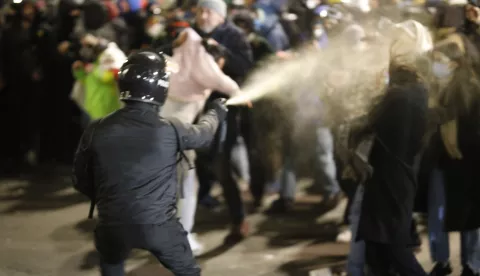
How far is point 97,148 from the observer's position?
352 centimetres

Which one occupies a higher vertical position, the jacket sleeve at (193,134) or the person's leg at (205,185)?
the jacket sleeve at (193,134)

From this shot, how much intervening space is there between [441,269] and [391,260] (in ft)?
2.88

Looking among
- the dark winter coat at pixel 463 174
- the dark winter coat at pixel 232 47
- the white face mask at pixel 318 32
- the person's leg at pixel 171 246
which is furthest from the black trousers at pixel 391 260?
the white face mask at pixel 318 32

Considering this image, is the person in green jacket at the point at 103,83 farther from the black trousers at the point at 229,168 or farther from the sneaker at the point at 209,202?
the black trousers at the point at 229,168

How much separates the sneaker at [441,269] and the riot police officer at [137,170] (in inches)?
84.3

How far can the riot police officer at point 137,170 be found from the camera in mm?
3500

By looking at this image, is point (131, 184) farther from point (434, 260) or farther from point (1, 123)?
point (1, 123)

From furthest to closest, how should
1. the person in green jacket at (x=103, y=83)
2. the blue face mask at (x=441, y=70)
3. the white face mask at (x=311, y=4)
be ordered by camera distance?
the white face mask at (x=311, y=4) → the person in green jacket at (x=103, y=83) → the blue face mask at (x=441, y=70)

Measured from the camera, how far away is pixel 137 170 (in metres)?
3.49

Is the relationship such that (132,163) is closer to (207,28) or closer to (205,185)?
(207,28)

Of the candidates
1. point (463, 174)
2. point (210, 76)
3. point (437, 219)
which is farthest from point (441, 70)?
point (210, 76)

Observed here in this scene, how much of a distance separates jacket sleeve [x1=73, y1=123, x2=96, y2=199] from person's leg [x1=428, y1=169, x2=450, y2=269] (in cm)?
259

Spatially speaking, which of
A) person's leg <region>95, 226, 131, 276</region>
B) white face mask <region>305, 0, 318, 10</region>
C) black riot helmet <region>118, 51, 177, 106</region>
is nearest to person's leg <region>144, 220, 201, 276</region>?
person's leg <region>95, 226, 131, 276</region>

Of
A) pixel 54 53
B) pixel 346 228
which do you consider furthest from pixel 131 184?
pixel 54 53
